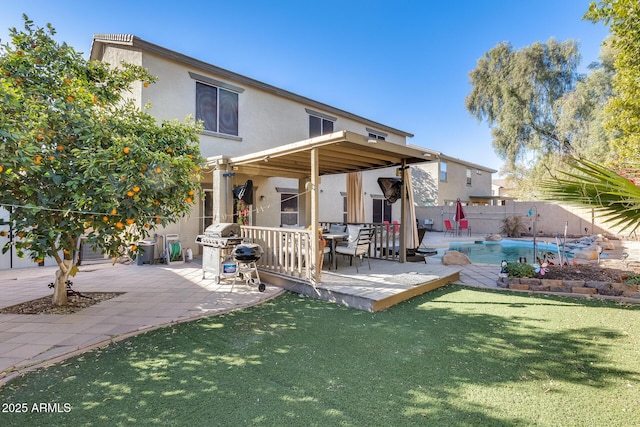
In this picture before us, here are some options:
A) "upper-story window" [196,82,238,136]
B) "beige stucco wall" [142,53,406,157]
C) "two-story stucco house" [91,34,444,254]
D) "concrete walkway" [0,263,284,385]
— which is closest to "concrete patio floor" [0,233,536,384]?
"concrete walkway" [0,263,284,385]

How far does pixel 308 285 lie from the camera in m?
5.58

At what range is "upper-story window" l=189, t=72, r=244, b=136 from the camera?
9086 millimetres

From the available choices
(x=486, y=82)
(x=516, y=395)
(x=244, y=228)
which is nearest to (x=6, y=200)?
(x=244, y=228)

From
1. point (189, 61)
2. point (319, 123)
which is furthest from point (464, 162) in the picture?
point (189, 61)

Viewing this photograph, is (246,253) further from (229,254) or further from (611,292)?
(611,292)

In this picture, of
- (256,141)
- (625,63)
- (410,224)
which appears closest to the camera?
(625,63)

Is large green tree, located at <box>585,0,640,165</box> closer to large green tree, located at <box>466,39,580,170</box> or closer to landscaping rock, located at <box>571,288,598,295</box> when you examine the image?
landscaping rock, located at <box>571,288,598,295</box>

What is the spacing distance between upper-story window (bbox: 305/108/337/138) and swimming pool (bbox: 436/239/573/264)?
22.5ft

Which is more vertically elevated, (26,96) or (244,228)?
(26,96)

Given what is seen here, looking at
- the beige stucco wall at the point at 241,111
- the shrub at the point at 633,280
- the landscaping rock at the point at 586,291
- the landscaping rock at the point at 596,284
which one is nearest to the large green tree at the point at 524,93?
the beige stucco wall at the point at 241,111

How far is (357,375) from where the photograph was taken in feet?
9.19

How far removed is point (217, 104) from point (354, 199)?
17.3ft

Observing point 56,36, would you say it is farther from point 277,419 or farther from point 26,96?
point 277,419

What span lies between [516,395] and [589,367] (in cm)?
108
